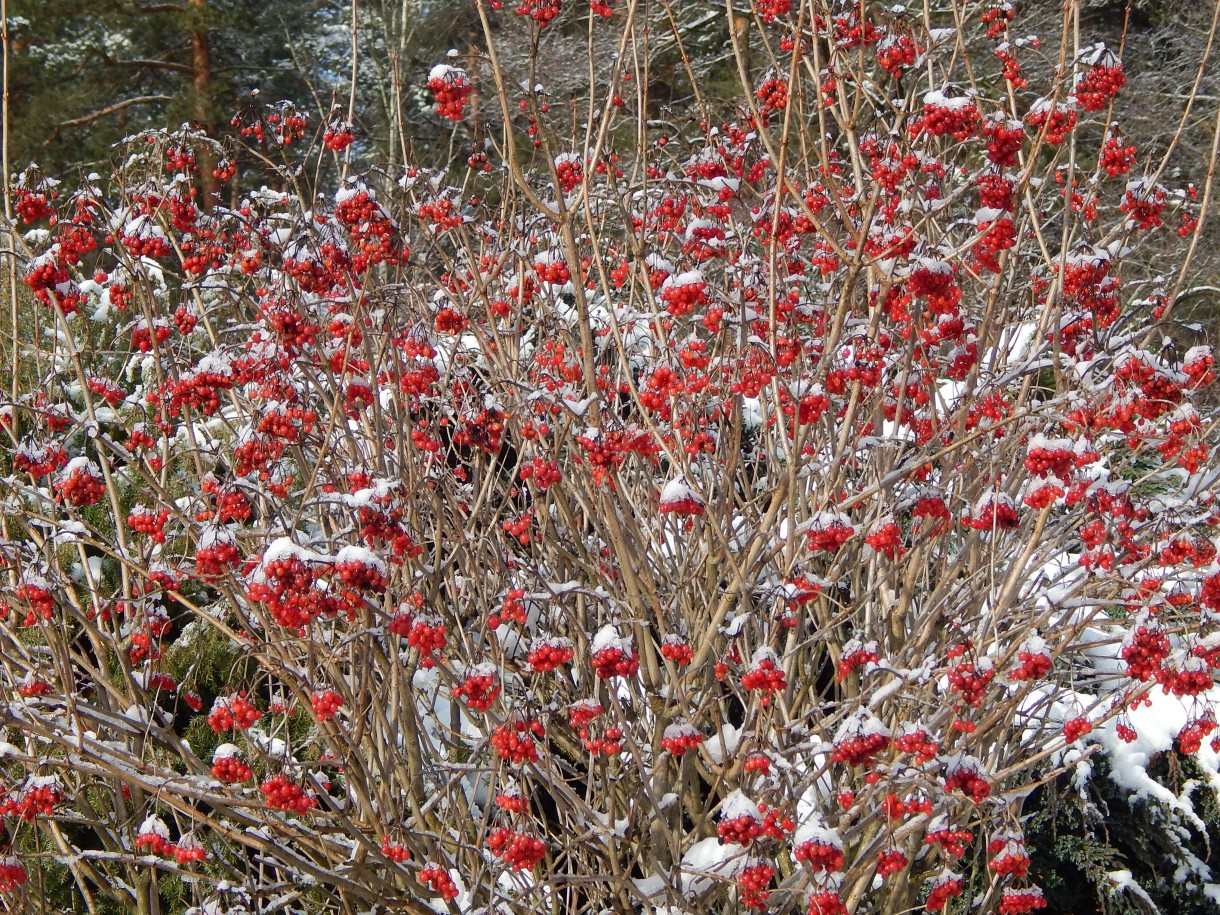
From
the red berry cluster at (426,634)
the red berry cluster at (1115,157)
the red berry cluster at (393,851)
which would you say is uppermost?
A: the red berry cluster at (1115,157)

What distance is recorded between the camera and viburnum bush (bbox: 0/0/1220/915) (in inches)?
127

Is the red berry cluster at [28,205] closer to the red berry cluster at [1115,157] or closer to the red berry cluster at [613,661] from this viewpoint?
the red berry cluster at [613,661]

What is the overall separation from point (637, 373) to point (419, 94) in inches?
492

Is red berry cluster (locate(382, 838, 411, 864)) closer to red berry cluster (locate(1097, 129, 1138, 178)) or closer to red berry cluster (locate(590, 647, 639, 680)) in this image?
red berry cluster (locate(590, 647, 639, 680))

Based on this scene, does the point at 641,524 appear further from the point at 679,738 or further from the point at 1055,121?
the point at 1055,121

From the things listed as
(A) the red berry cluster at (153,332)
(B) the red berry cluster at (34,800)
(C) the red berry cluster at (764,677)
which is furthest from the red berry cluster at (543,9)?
(B) the red berry cluster at (34,800)

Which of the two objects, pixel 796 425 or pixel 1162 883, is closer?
pixel 796 425

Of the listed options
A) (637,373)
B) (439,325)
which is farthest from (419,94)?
(439,325)

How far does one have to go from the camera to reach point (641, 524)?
4.57 m

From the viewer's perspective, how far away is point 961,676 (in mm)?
3264

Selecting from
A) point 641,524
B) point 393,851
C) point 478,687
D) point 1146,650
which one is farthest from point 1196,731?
point 393,851

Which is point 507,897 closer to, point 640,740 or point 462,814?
point 462,814

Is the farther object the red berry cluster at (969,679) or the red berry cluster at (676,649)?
the red berry cluster at (676,649)

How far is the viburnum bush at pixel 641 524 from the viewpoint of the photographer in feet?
10.6
